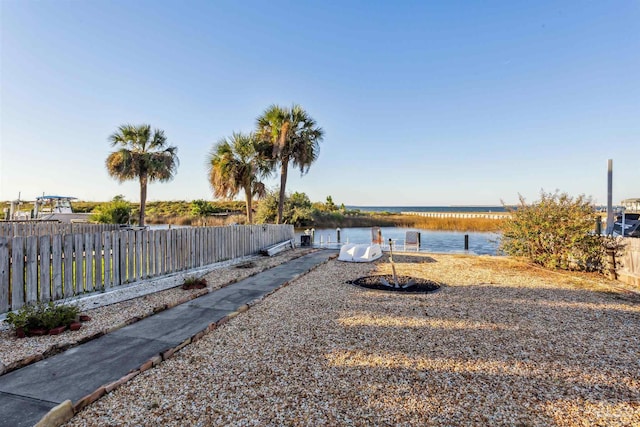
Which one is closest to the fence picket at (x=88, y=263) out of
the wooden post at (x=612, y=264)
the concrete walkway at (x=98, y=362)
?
the concrete walkway at (x=98, y=362)

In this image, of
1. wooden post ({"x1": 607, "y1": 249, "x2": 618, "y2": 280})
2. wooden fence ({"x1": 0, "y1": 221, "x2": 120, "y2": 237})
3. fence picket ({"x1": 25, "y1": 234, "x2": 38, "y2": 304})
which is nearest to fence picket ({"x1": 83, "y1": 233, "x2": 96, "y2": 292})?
fence picket ({"x1": 25, "y1": 234, "x2": 38, "y2": 304})

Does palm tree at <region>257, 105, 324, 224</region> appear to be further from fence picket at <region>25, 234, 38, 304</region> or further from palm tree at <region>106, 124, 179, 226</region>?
fence picket at <region>25, 234, 38, 304</region>

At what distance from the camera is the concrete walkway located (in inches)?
98.7

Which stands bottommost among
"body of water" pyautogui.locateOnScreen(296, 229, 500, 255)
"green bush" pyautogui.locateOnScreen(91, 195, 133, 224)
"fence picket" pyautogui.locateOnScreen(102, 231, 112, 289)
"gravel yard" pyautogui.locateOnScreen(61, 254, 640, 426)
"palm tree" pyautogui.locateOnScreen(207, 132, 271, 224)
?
"body of water" pyautogui.locateOnScreen(296, 229, 500, 255)

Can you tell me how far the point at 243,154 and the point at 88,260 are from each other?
1014 cm

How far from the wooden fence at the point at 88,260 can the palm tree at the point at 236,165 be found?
6430mm

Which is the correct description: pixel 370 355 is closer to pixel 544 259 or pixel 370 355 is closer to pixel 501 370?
pixel 501 370

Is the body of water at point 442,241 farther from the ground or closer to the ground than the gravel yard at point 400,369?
closer to the ground

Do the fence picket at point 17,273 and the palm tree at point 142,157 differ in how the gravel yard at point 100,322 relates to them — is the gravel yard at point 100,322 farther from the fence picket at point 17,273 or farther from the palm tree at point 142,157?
the palm tree at point 142,157

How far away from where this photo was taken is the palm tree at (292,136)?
15.1m

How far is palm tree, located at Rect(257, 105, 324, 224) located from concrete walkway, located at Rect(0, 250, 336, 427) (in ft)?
34.9

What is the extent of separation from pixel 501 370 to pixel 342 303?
290 centimetres

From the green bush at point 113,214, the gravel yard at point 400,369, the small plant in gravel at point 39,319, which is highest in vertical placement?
the green bush at point 113,214

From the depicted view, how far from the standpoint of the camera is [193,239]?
8047 millimetres
